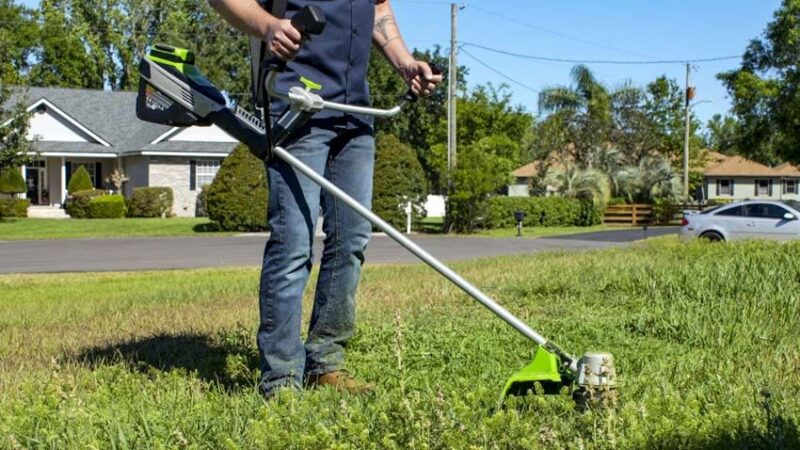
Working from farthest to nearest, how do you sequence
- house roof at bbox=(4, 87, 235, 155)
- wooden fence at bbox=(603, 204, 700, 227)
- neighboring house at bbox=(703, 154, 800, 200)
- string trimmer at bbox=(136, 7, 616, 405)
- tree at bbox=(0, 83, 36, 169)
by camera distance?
neighboring house at bbox=(703, 154, 800, 200)
wooden fence at bbox=(603, 204, 700, 227)
house roof at bbox=(4, 87, 235, 155)
tree at bbox=(0, 83, 36, 169)
string trimmer at bbox=(136, 7, 616, 405)

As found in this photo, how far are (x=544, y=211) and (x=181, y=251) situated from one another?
2028 cm

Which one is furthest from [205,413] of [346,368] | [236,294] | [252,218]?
[252,218]

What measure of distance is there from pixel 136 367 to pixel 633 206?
133 ft

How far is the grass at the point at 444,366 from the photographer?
2641 mm

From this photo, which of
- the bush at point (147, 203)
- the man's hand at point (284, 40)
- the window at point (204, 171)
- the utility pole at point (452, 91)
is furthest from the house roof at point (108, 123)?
the man's hand at point (284, 40)

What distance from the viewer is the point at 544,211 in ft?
124

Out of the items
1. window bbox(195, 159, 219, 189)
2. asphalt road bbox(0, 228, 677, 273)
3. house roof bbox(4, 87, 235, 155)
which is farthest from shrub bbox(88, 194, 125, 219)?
asphalt road bbox(0, 228, 677, 273)

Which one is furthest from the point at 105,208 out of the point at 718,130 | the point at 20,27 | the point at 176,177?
the point at 718,130

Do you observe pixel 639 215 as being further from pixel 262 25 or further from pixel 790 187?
pixel 790 187

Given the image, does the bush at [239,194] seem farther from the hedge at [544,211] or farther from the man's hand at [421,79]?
the man's hand at [421,79]

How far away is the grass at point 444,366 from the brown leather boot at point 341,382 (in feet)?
0.31

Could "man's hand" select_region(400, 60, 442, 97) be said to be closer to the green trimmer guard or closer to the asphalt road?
the green trimmer guard

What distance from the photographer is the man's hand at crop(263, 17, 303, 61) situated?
311 centimetres

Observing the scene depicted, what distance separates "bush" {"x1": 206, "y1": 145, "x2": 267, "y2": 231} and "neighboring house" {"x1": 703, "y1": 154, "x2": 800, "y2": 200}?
56615mm
